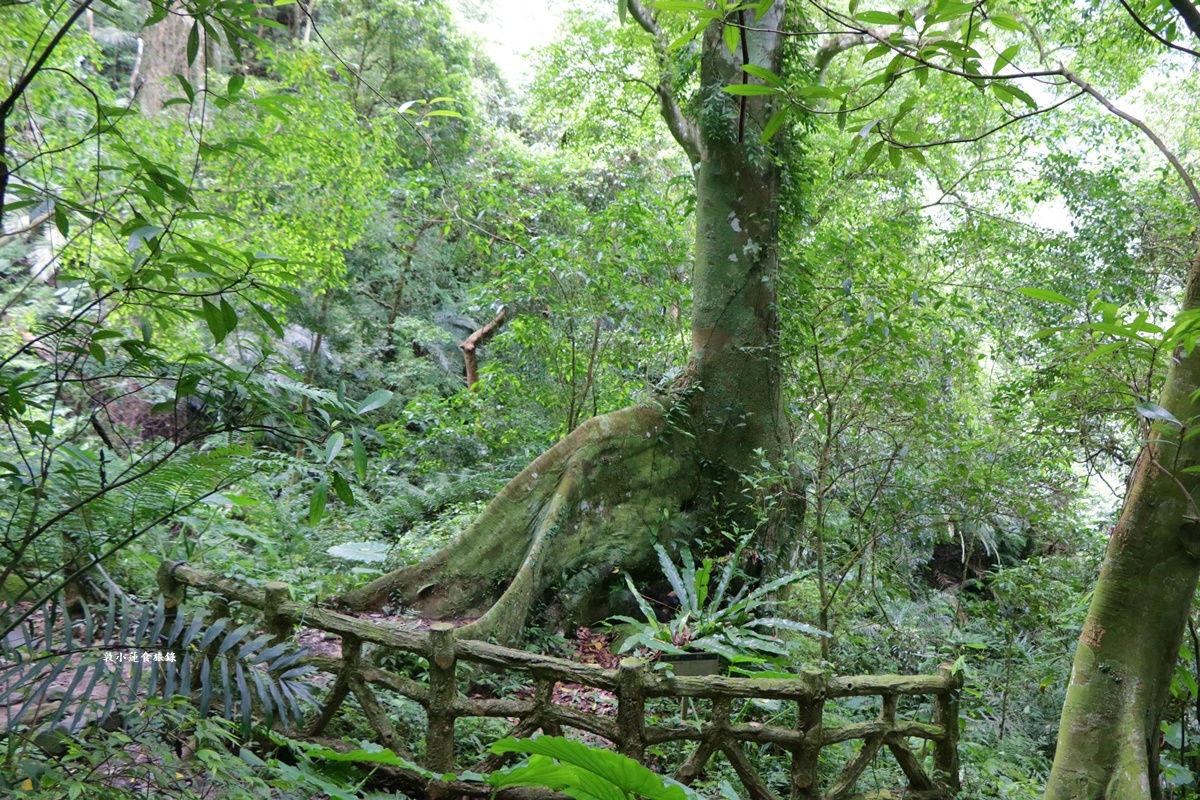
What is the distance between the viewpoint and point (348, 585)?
5465 mm

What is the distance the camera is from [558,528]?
5.60m

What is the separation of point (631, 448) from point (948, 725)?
3052 mm

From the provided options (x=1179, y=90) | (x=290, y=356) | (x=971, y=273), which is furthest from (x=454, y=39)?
(x=1179, y=90)

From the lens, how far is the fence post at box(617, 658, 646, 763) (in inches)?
132

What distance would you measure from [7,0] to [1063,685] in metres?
7.09

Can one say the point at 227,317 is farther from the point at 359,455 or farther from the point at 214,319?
the point at 359,455

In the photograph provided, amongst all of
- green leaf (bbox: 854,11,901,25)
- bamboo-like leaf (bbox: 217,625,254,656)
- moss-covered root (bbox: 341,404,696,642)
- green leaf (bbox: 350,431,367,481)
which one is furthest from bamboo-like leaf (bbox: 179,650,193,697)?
moss-covered root (bbox: 341,404,696,642)

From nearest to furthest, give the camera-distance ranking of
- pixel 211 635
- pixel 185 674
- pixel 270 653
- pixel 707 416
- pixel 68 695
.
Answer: pixel 68 695 → pixel 185 674 → pixel 211 635 → pixel 270 653 → pixel 707 416

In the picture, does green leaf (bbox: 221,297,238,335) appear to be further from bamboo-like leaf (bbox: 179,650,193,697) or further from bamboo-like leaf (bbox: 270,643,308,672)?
bamboo-like leaf (bbox: 270,643,308,672)

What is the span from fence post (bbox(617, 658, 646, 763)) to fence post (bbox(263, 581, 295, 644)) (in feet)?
5.01

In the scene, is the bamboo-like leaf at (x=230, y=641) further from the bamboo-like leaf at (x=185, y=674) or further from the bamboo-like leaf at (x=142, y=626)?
the bamboo-like leaf at (x=142, y=626)

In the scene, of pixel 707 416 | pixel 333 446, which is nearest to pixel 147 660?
pixel 333 446

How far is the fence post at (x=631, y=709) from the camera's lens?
3.35m

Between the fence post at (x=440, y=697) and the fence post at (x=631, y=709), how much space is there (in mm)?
757
